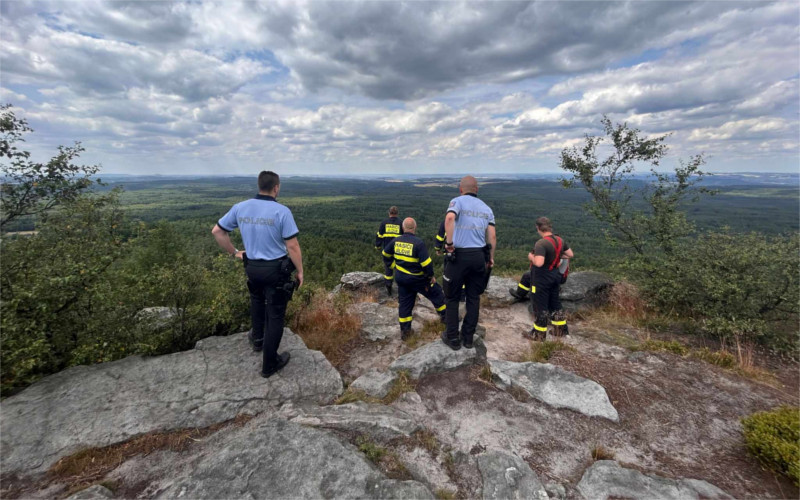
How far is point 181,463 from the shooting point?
2.78 metres

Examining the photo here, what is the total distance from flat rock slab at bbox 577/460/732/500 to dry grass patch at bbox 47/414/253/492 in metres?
3.54

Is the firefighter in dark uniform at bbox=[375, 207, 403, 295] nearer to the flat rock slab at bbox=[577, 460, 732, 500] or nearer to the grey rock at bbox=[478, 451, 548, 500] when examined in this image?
the grey rock at bbox=[478, 451, 548, 500]

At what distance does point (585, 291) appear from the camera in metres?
8.72

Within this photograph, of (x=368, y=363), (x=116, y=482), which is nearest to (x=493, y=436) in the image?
(x=368, y=363)

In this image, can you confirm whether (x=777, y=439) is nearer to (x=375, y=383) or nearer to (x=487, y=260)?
(x=487, y=260)

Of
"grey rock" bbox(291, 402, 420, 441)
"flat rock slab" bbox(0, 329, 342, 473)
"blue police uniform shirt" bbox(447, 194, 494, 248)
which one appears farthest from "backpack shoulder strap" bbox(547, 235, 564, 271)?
"flat rock slab" bbox(0, 329, 342, 473)

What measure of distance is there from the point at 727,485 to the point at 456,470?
7.98 feet

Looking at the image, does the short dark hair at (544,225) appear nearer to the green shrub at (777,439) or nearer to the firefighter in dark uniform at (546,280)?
the firefighter in dark uniform at (546,280)

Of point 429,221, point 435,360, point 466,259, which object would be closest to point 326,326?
point 435,360

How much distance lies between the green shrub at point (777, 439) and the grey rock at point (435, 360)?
2.90 metres

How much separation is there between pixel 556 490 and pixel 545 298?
12.3ft

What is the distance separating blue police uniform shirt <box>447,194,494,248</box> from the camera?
4.80 metres

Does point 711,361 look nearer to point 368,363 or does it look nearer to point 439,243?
point 439,243

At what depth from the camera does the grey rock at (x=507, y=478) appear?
8.46ft
